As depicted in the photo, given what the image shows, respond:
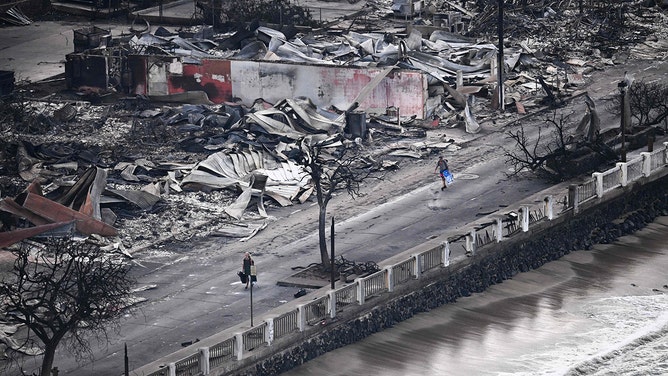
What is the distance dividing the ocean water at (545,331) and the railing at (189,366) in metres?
3.62

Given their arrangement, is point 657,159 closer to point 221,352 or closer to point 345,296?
point 345,296

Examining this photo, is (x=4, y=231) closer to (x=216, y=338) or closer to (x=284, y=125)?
(x=216, y=338)

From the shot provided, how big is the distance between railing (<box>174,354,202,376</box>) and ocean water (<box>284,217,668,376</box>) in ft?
11.9

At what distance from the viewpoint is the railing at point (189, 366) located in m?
38.3

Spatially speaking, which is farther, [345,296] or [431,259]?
[431,259]

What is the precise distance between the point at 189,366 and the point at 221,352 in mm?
1248

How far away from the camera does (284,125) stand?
207 feet

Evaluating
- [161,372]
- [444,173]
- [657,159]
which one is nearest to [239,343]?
[161,372]

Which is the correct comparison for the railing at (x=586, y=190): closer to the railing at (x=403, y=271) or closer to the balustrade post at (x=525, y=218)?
the balustrade post at (x=525, y=218)

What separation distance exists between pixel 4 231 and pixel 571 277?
1733cm

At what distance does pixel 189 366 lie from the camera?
3866 cm

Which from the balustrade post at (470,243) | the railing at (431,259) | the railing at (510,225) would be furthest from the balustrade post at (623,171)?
the railing at (431,259)

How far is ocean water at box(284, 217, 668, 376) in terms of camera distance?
44031mm

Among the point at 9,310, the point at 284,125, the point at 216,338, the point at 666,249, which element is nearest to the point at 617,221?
the point at 666,249
